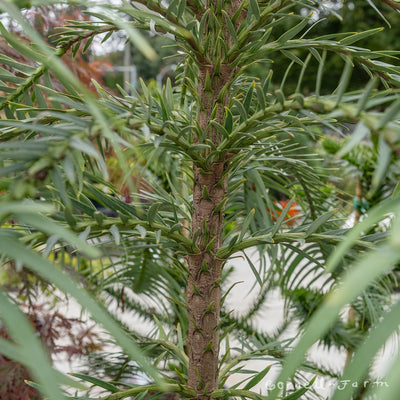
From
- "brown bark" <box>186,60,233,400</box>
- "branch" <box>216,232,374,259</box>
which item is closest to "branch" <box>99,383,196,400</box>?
"brown bark" <box>186,60,233,400</box>

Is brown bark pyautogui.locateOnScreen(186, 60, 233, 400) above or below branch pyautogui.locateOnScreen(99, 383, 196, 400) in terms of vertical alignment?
above

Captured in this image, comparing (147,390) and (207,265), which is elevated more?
(207,265)

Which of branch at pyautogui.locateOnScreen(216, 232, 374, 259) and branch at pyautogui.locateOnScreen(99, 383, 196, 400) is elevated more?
branch at pyautogui.locateOnScreen(216, 232, 374, 259)

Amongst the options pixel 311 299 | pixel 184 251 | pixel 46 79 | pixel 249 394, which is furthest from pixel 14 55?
pixel 311 299

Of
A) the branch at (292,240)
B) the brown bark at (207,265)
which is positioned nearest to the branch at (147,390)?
the brown bark at (207,265)

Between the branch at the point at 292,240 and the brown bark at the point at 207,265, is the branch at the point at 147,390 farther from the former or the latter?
the branch at the point at 292,240

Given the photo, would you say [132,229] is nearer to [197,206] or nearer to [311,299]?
[197,206]

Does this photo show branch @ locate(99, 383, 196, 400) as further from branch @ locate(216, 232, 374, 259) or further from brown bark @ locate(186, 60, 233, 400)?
branch @ locate(216, 232, 374, 259)

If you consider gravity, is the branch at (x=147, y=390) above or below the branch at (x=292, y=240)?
below

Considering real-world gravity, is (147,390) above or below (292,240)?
below

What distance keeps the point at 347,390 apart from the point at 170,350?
332 mm

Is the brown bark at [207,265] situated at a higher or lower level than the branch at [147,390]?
higher

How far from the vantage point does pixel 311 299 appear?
0.86 metres

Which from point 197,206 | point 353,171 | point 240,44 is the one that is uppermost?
point 353,171
